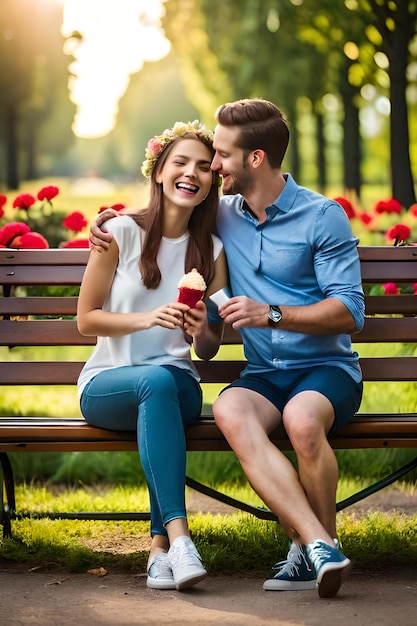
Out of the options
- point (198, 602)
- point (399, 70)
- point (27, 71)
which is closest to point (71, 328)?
point (198, 602)

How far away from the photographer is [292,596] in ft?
12.1

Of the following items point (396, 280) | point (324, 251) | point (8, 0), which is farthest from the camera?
point (8, 0)

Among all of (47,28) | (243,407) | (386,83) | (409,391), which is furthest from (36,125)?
(243,407)

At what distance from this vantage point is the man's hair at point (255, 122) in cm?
406

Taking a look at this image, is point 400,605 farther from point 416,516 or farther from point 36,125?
point 36,125

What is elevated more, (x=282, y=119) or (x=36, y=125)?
(x=36, y=125)

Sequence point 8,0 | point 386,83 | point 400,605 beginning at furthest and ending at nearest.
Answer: point 8,0
point 386,83
point 400,605

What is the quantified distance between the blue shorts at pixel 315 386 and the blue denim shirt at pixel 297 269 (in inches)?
1.4

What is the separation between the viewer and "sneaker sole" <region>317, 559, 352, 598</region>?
3.46 m

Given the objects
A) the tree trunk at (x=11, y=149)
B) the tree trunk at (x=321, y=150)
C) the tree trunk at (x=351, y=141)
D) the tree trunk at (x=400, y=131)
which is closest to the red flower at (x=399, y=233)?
the tree trunk at (x=400, y=131)

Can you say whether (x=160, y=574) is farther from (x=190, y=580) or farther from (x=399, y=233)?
(x=399, y=233)

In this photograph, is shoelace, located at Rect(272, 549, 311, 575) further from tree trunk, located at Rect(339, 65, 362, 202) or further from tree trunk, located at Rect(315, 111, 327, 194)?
tree trunk, located at Rect(315, 111, 327, 194)

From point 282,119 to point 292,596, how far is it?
5.61ft

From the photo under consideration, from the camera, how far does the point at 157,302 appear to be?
4129 millimetres
